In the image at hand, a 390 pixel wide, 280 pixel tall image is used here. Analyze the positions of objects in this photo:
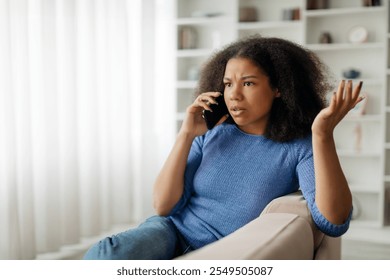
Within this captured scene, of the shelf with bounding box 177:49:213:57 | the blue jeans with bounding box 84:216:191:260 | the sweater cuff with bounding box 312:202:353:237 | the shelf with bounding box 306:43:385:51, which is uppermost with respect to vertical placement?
the shelf with bounding box 306:43:385:51

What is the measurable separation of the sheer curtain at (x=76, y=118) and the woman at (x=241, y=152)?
1115 mm

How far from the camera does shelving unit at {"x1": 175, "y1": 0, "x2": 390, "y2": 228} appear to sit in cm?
295

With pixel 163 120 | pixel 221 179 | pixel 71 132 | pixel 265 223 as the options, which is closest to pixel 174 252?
pixel 221 179

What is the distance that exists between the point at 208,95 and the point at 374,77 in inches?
87.9

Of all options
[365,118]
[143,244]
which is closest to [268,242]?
[143,244]

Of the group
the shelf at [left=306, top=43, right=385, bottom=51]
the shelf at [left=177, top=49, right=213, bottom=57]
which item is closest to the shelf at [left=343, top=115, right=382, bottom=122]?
the shelf at [left=306, top=43, right=385, bottom=51]

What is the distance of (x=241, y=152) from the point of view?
1203 millimetres

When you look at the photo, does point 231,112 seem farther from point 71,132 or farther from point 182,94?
point 182,94

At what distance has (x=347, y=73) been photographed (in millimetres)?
→ 3072

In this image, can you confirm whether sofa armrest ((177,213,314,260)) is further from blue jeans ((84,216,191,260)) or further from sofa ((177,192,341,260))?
blue jeans ((84,216,191,260))

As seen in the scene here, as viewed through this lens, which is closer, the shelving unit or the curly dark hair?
the curly dark hair

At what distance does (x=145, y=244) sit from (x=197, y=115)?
0.38 meters

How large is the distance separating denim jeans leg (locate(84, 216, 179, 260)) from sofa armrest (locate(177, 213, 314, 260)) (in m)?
0.28

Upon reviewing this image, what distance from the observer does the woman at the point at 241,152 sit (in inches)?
44.8
